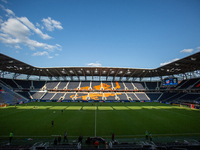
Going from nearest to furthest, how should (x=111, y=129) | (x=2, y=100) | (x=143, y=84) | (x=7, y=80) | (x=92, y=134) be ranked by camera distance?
(x=92, y=134) < (x=111, y=129) < (x=2, y=100) < (x=7, y=80) < (x=143, y=84)

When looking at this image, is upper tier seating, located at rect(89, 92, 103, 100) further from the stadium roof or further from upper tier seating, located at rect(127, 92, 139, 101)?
upper tier seating, located at rect(127, 92, 139, 101)

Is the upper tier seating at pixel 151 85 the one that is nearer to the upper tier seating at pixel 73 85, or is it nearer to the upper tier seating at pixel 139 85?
the upper tier seating at pixel 139 85

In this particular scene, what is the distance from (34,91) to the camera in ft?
170

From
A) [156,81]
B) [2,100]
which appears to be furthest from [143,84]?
[2,100]

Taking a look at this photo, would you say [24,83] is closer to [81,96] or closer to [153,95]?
[81,96]

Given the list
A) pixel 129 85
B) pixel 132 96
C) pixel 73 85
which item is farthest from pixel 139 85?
pixel 73 85

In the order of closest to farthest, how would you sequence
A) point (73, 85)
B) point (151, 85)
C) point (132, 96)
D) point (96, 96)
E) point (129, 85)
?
point (96, 96) < point (132, 96) < point (73, 85) < point (129, 85) < point (151, 85)

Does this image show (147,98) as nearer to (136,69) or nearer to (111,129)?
(136,69)

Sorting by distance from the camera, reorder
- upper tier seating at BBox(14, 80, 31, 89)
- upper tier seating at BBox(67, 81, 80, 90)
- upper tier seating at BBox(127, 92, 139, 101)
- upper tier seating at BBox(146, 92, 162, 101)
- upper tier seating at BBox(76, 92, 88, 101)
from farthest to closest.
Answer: upper tier seating at BBox(67, 81, 80, 90)
upper tier seating at BBox(14, 80, 31, 89)
upper tier seating at BBox(146, 92, 162, 101)
upper tier seating at BBox(127, 92, 139, 101)
upper tier seating at BBox(76, 92, 88, 101)

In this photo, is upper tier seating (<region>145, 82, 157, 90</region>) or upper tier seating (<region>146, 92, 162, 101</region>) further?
upper tier seating (<region>145, 82, 157, 90</region>)

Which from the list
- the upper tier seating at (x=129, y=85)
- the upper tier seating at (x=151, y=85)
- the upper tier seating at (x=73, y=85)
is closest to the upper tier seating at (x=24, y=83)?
the upper tier seating at (x=73, y=85)

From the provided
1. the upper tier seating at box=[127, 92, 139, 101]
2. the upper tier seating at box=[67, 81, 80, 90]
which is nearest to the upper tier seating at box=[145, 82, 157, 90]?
the upper tier seating at box=[127, 92, 139, 101]

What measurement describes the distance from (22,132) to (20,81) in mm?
51016

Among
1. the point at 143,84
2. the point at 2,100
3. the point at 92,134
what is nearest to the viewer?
the point at 92,134
